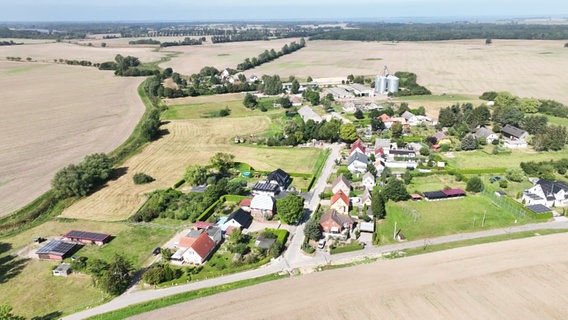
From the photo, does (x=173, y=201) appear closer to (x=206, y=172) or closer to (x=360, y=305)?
(x=206, y=172)

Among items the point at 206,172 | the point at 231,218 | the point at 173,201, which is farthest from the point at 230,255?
the point at 206,172

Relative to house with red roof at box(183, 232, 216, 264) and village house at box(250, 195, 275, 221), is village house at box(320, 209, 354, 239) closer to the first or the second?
village house at box(250, 195, 275, 221)

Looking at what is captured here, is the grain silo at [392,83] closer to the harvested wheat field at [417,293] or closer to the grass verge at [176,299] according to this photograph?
the harvested wheat field at [417,293]

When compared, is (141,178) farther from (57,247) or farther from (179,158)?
(57,247)

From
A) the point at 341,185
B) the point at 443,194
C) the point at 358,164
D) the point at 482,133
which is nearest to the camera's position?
the point at 443,194

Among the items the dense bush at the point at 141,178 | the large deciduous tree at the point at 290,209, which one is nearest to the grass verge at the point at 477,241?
the large deciduous tree at the point at 290,209

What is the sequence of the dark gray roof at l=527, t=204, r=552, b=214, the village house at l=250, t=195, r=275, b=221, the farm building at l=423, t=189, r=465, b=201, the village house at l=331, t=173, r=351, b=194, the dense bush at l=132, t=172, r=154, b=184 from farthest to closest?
the dense bush at l=132, t=172, r=154, b=184, the village house at l=331, t=173, r=351, b=194, the farm building at l=423, t=189, r=465, b=201, the village house at l=250, t=195, r=275, b=221, the dark gray roof at l=527, t=204, r=552, b=214

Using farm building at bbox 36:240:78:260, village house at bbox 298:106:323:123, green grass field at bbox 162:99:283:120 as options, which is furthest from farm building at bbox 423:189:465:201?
green grass field at bbox 162:99:283:120

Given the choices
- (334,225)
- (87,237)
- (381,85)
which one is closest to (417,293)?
(334,225)
